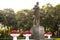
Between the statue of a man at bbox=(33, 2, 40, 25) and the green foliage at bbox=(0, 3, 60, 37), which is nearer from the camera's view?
the statue of a man at bbox=(33, 2, 40, 25)

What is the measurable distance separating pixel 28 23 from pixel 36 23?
74.8ft

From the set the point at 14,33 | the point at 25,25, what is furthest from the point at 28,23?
the point at 14,33

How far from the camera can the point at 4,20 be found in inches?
1718

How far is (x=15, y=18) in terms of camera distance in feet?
155

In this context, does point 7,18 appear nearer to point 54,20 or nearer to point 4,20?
point 4,20

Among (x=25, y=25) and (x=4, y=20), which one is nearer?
(x=25, y=25)

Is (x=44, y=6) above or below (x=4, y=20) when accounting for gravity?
above

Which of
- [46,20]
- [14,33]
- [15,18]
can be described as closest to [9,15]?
[15,18]

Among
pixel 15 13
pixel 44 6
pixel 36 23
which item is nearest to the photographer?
pixel 36 23

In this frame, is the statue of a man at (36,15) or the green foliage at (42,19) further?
the green foliage at (42,19)

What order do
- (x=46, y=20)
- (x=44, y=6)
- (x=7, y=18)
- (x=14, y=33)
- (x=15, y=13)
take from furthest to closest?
(x=15, y=13) < (x=7, y=18) < (x=44, y=6) < (x=46, y=20) < (x=14, y=33)

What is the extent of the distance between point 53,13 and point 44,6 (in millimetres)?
3015

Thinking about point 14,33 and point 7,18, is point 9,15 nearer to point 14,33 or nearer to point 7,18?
point 7,18

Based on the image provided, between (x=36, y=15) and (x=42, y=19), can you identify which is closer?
(x=36, y=15)
